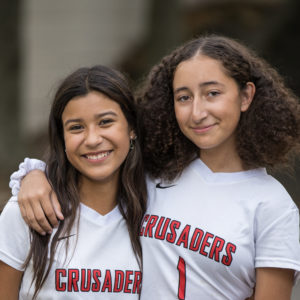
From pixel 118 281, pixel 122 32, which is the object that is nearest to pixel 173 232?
pixel 118 281

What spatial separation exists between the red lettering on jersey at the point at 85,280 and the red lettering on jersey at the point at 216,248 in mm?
546

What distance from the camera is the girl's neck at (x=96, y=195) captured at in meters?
2.75

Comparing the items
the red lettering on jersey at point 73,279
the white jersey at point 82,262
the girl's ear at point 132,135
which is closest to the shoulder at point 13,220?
the white jersey at point 82,262

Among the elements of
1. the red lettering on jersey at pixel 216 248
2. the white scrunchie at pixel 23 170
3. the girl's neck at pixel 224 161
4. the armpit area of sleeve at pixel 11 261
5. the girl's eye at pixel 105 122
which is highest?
the girl's eye at pixel 105 122

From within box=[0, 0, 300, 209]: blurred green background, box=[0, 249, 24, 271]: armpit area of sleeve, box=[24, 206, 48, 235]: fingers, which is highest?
box=[0, 0, 300, 209]: blurred green background

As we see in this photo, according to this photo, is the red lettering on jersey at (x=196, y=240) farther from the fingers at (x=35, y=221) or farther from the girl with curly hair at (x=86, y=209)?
the fingers at (x=35, y=221)

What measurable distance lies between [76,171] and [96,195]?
0.51 feet

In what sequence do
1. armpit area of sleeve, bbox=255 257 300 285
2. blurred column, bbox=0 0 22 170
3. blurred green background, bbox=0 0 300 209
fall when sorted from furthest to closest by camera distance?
1. blurred green background, bbox=0 0 300 209
2. blurred column, bbox=0 0 22 170
3. armpit area of sleeve, bbox=255 257 300 285

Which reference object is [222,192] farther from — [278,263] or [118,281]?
[118,281]

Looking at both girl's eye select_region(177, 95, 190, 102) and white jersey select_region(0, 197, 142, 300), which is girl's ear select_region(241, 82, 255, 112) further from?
white jersey select_region(0, 197, 142, 300)

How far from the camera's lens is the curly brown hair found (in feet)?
8.82

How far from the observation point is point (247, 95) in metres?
2.72

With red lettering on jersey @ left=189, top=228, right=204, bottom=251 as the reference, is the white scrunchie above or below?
above

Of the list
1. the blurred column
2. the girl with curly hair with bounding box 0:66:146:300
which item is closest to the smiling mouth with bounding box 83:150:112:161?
the girl with curly hair with bounding box 0:66:146:300
